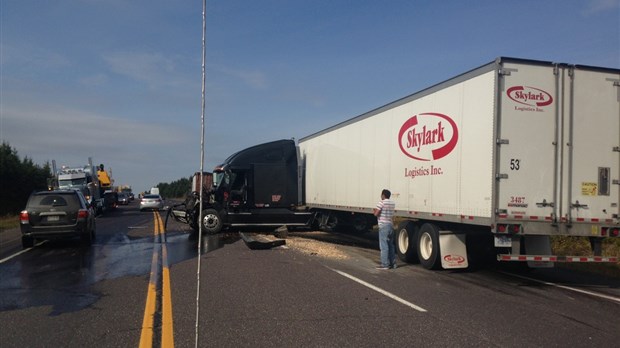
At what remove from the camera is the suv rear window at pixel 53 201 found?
51.9 feet

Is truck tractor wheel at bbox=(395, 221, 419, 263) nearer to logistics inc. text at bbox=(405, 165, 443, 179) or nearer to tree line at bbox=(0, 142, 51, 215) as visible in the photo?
logistics inc. text at bbox=(405, 165, 443, 179)

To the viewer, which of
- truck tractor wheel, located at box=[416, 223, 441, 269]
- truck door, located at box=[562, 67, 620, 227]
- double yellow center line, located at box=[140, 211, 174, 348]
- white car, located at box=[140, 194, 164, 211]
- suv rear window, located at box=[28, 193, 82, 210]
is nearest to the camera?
double yellow center line, located at box=[140, 211, 174, 348]

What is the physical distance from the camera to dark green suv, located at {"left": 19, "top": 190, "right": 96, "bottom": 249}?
15602 millimetres

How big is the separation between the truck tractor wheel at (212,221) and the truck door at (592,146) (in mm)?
13898

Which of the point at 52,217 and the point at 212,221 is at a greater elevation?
the point at 52,217

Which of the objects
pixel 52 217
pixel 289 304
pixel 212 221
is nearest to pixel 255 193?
pixel 212 221

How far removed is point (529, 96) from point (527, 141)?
2.73 feet

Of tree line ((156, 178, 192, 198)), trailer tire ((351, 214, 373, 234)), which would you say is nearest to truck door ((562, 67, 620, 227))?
trailer tire ((351, 214, 373, 234))

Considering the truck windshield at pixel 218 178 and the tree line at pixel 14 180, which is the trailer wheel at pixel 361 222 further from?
the tree line at pixel 14 180

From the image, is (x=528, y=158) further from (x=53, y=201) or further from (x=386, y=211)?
(x=53, y=201)

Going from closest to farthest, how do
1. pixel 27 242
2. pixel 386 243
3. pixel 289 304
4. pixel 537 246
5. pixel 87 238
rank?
A: pixel 289 304 → pixel 537 246 → pixel 386 243 → pixel 27 242 → pixel 87 238

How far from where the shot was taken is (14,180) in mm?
42438

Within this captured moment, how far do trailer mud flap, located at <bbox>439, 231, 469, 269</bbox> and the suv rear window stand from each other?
34.6 feet

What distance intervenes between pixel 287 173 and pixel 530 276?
40.9ft
